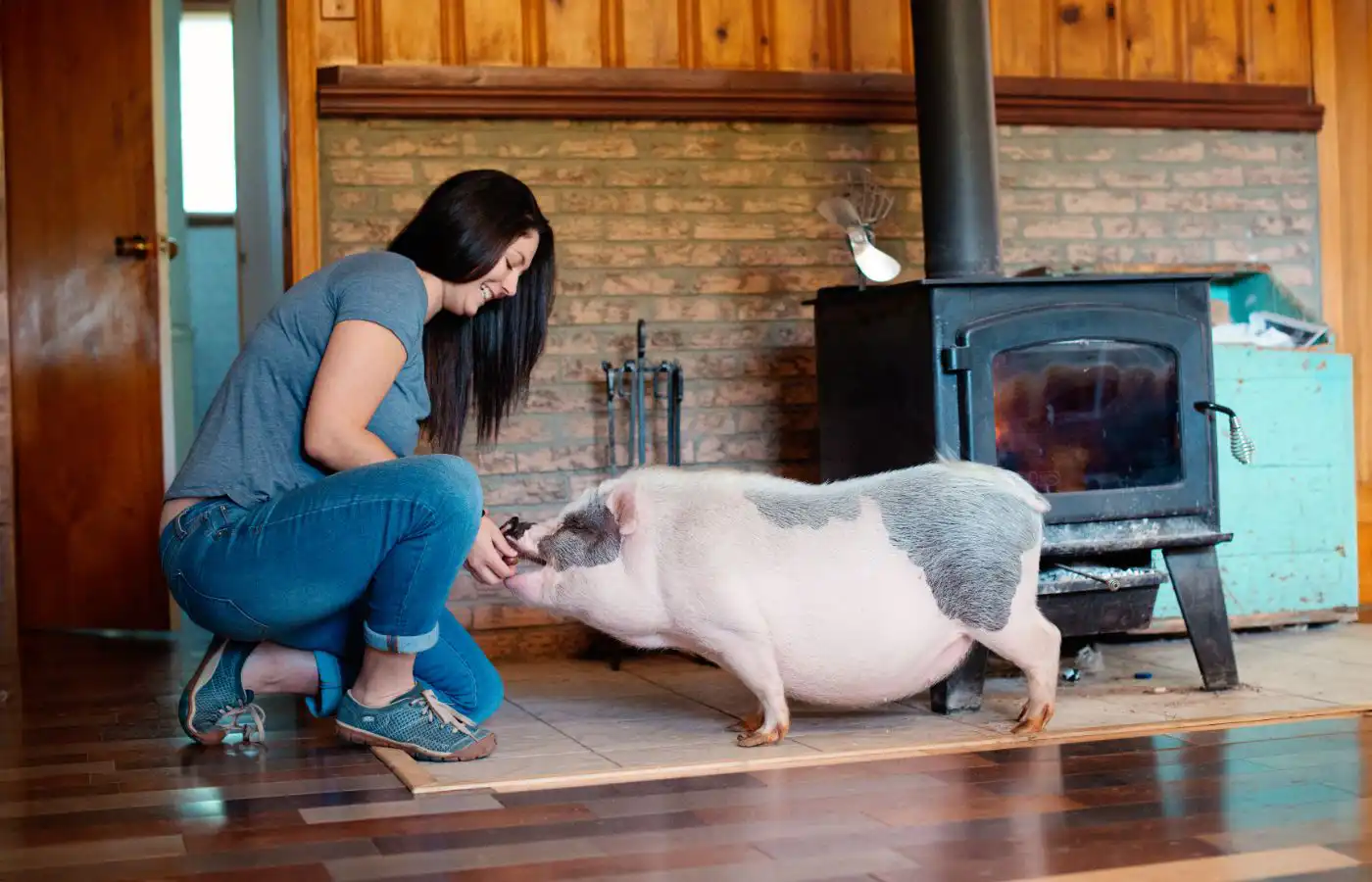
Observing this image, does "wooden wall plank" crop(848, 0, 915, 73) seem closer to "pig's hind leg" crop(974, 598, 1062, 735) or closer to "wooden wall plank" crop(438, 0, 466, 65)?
"wooden wall plank" crop(438, 0, 466, 65)

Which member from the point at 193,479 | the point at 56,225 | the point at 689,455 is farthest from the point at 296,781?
the point at 56,225

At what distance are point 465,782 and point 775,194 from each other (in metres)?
2.21

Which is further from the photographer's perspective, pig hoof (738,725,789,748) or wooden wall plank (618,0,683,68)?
wooden wall plank (618,0,683,68)

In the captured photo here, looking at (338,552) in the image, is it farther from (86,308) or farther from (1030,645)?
(86,308)

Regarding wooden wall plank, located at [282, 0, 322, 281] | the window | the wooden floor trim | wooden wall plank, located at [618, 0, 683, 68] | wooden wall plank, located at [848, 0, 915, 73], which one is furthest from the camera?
the window

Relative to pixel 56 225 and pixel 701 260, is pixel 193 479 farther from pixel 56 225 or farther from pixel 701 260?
pixel 56 225

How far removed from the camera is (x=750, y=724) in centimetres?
279

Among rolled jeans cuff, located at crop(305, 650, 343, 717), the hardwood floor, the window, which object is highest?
the window

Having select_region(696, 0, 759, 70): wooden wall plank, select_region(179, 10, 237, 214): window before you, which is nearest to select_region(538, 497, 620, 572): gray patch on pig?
select_region(696, 0, 759, 70): wooden wall plank

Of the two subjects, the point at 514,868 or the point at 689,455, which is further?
the point at 689,455

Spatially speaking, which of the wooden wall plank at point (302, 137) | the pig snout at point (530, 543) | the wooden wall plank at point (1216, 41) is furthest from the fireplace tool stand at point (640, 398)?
the wooden wall plank at point (1216, 41)

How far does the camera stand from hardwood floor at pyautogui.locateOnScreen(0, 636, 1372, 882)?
1929 mm

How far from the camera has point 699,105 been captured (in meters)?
4.08

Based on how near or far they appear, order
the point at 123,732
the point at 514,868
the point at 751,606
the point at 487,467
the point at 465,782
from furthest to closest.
Result: the point at 487,467 < the point at 123,732 < the point at 751,606 < the point at 465,782 < the point at 514,868
